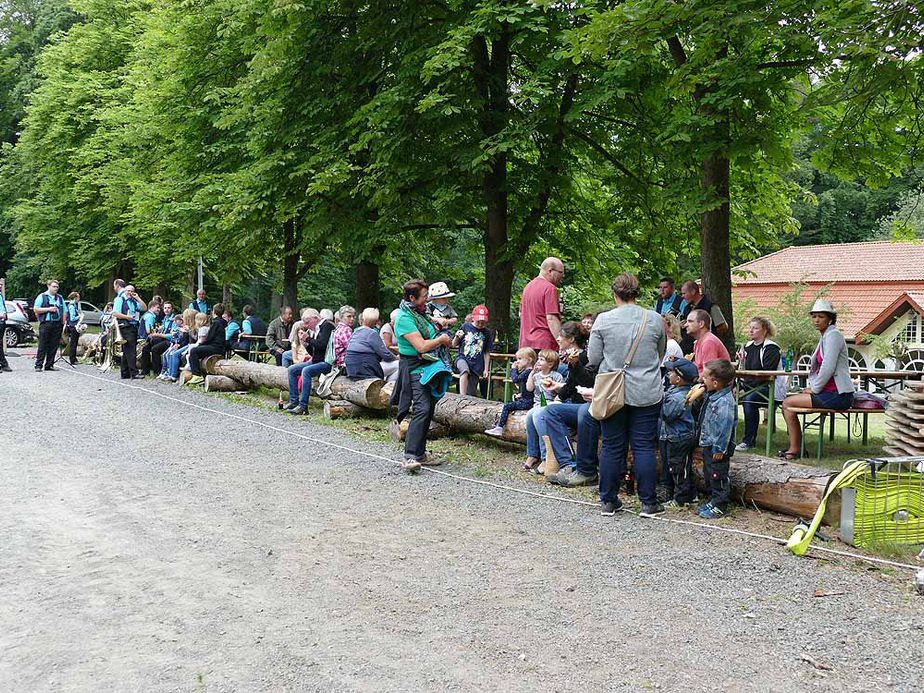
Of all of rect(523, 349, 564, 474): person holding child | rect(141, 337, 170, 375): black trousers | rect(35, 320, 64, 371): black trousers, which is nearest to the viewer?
rect(523, 349, 564, 474): person holding child

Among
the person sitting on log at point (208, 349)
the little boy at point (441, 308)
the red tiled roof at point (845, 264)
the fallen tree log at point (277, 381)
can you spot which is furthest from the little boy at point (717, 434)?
the red tiled roof at point (845, 264)

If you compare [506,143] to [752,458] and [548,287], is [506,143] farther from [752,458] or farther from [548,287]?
[752,458]

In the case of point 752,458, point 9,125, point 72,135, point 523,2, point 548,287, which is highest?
point 9,125

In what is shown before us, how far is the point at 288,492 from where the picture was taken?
7652 mm

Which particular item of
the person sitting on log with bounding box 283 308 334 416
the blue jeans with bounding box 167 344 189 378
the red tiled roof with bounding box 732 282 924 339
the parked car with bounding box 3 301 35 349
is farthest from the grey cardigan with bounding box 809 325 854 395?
the red tiled roof with bounding box 732 282 924 339

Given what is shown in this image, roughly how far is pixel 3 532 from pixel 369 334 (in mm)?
6819

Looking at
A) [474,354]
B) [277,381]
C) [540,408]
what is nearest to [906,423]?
[540,408]

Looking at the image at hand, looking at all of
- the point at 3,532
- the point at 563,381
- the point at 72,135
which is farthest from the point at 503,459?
the point at 72,135

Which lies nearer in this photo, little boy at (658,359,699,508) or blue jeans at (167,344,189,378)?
little boy at (658,359,699,508)

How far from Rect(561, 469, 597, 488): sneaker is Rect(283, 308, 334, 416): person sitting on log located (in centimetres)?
603

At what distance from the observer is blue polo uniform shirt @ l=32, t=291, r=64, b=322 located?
61.6 ft

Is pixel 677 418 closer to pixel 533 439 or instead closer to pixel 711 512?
pixel 711 512

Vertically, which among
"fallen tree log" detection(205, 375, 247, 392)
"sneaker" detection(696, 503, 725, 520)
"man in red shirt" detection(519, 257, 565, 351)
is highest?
"man in red shirt" detection(519, 257, 565, 351)

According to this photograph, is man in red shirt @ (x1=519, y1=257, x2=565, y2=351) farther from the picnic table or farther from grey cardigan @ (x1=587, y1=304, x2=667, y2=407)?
the picnic table
